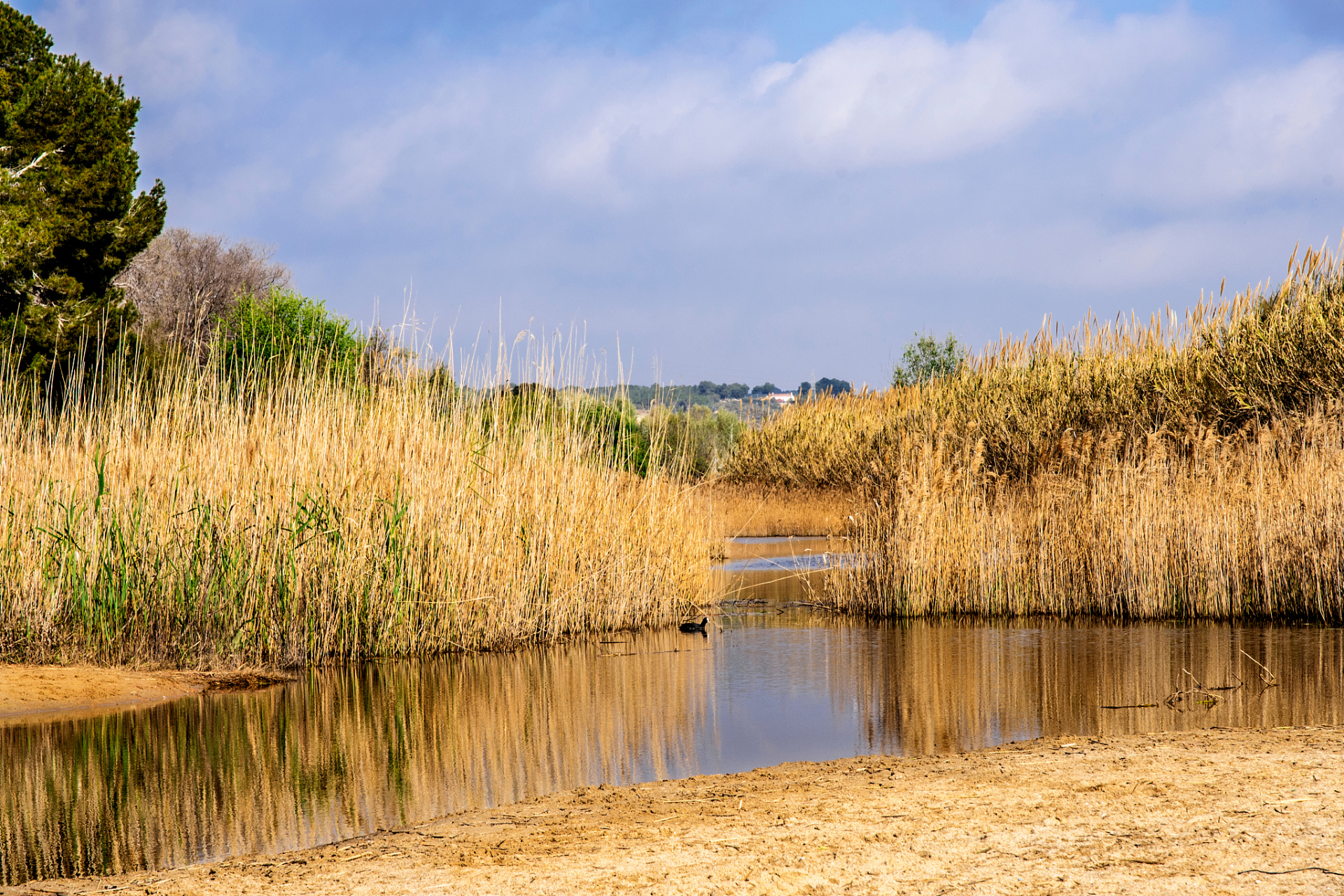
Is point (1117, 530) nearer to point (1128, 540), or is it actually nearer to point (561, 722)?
point (1128, 540)

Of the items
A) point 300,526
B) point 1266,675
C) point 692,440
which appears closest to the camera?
point 1266,675

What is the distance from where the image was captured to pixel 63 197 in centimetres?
2238

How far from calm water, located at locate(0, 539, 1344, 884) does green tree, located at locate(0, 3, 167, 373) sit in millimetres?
15731

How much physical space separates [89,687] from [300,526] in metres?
1.76

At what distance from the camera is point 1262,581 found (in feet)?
32.2

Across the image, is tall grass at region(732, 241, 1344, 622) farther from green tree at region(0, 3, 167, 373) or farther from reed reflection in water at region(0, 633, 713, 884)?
green tree at region(0, 3, 167, 373)

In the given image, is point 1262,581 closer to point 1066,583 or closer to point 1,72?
point 1066,583

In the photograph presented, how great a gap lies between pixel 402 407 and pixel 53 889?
5.93m

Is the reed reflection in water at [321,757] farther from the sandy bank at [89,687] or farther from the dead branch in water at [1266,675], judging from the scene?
the dead branch in water at [1266,675]

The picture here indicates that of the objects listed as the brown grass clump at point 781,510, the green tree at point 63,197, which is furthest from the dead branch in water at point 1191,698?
the green tree at point 63,197

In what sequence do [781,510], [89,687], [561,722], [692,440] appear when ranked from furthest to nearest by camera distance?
[692,440], [781,510], [89,687], [561,722]

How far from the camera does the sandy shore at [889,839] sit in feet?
11.3

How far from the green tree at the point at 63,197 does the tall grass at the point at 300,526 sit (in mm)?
12853

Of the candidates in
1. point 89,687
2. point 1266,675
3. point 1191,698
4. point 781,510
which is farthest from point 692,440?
point 1191,698
